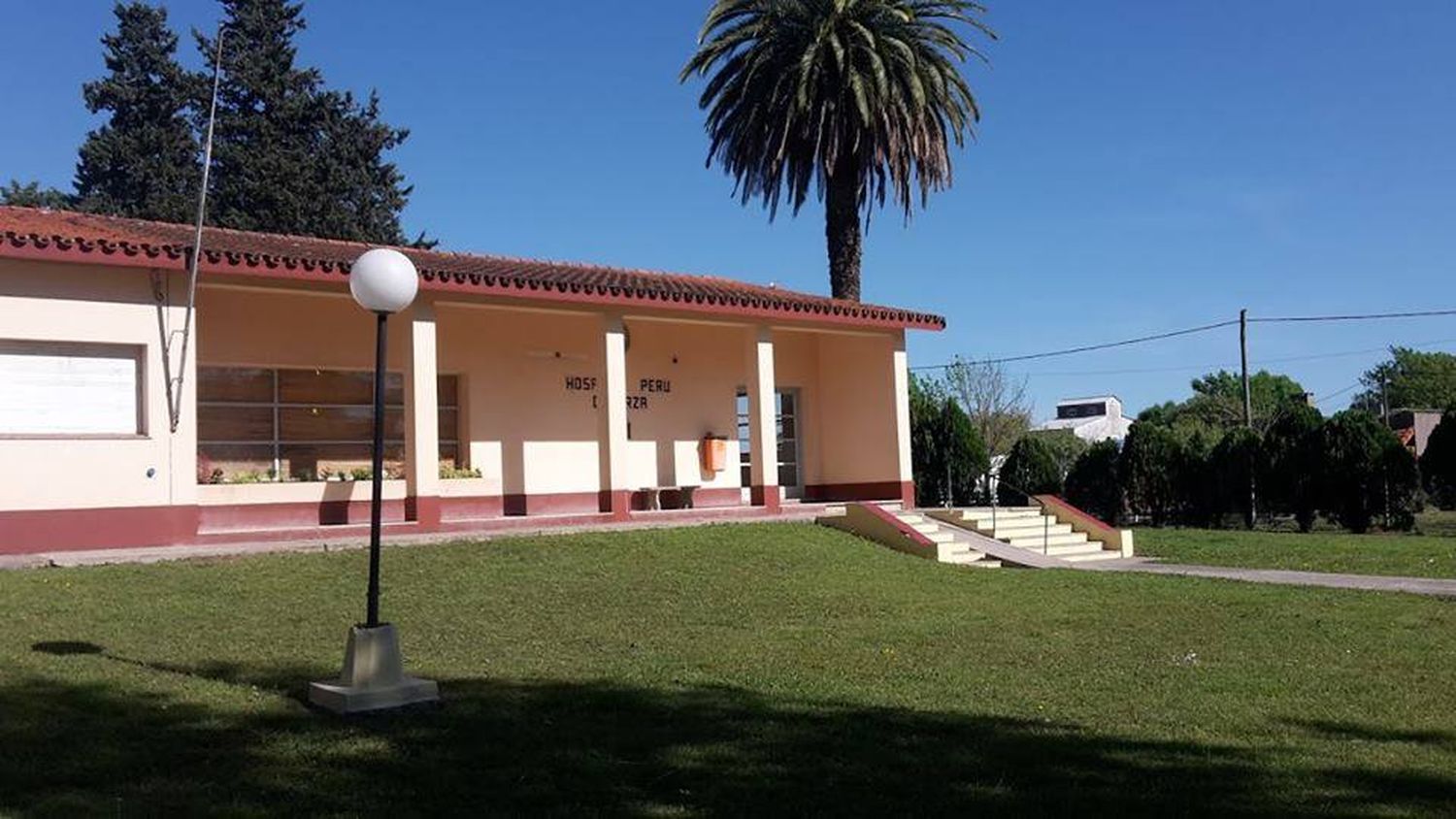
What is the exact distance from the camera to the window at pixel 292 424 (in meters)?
16.3

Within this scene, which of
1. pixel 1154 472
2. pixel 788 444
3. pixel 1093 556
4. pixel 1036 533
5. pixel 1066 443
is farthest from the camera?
pixel 1066 443

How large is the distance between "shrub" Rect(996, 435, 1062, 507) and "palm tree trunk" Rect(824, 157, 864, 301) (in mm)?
5904

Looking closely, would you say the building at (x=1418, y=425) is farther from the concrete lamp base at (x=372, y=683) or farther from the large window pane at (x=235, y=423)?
the concrete lamp base at (x=372, y=683)

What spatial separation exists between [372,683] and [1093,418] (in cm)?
9570

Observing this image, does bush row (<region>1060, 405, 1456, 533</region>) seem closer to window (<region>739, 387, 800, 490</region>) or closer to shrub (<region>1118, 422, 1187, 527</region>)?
shrub (<region>1118, 422, 1187, 527</region>)

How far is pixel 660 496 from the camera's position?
2047cm

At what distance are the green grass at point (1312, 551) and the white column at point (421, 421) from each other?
1083 centimetres

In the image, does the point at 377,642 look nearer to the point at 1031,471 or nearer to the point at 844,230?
the point at 844,230

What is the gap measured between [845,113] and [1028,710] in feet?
64.9

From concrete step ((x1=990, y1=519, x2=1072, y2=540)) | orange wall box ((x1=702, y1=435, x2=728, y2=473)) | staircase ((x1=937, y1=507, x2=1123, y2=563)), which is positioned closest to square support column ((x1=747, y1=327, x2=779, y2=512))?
orange wall box ((x1=702, y1=435, x2=728, y2=473))

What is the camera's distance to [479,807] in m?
5.15

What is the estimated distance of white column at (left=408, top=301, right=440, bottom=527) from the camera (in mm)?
15617

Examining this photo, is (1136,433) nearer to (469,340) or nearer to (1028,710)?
(469,340)

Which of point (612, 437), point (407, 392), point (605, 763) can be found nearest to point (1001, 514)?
point (612, 437)
